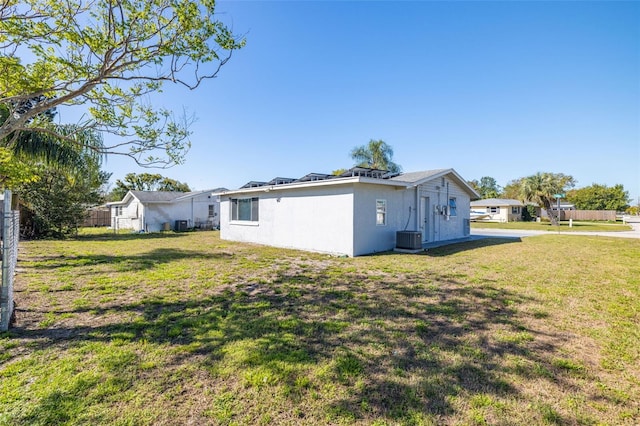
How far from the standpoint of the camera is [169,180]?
152 ft

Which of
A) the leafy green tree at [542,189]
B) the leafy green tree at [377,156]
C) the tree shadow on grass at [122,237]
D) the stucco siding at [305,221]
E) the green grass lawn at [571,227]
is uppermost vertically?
the leafy green tree at [377,156]

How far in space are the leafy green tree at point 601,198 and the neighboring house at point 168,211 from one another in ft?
178

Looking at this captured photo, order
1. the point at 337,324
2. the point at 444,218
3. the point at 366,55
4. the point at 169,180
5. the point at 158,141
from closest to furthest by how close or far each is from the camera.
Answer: the point at 337,324
the point at 158,141
the point at 366,55
the point at 444,218
the point at 169,180

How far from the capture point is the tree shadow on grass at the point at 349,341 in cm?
253

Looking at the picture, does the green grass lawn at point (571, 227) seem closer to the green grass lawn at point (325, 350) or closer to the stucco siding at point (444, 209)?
the stucco siding at point (444, 209)

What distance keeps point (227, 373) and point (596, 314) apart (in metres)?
5.41

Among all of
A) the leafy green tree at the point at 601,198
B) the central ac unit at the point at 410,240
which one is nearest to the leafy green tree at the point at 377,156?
the central ac unit at the point at 410,240

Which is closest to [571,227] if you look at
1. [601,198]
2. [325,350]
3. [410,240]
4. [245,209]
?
[410,240]

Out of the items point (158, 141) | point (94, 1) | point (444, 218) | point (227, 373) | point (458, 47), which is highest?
point (458, 47)

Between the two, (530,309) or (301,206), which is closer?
(530,309)

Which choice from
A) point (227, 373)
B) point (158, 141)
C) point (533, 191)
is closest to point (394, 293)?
point (227, 373)

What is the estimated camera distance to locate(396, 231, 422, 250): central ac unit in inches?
418

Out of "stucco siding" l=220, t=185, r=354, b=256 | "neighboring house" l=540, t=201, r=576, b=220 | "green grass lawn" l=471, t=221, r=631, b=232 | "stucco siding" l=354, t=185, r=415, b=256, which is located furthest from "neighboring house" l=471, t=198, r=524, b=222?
"stucco siding" l=220, t=185, r=354, b=256

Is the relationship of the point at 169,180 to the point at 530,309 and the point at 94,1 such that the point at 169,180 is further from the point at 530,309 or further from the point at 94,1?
the point at 530,309
